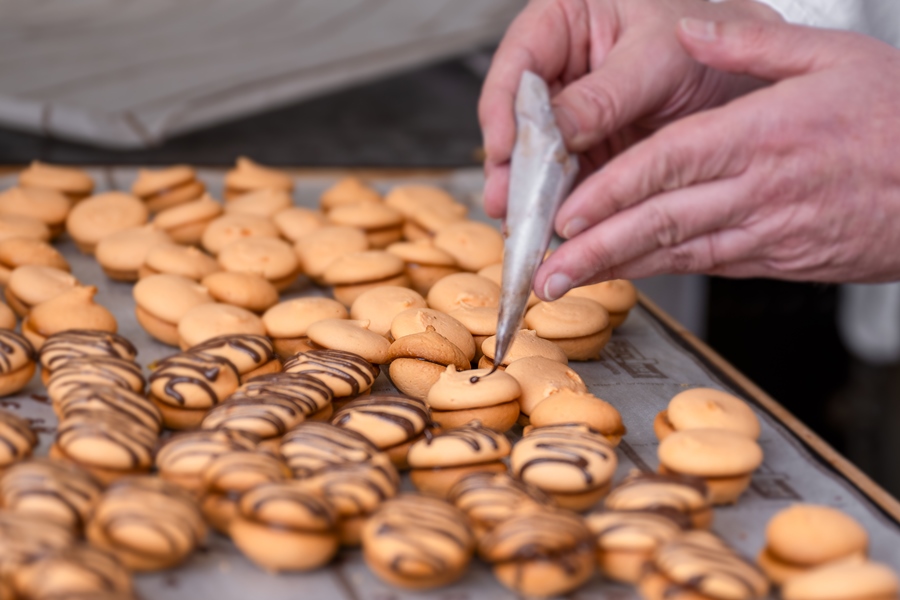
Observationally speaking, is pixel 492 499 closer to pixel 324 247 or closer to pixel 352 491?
pixel 352 491

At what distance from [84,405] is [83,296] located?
37 centimetres

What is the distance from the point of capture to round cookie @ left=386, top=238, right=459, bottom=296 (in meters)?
1.74

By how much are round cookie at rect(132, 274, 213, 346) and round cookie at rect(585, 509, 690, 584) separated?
0.81 m

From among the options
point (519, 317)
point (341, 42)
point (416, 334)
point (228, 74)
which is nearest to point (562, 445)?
point (519, 317)

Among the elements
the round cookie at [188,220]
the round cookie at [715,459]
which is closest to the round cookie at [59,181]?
the round cookie at [188,220]

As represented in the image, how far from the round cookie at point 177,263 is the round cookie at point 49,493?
0.64 meters

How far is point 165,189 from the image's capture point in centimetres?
201

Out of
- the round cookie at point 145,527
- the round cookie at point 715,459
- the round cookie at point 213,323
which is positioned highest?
the round cookie at point 213,323

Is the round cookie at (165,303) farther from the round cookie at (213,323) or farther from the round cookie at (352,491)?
the round cookie at (352,491)

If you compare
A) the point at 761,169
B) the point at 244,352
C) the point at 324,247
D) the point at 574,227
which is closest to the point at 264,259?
the point at 324,247

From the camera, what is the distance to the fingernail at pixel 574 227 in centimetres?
122

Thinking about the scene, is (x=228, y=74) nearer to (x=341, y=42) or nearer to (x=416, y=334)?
(x=341, y=42)

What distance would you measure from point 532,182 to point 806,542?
55 centimetres

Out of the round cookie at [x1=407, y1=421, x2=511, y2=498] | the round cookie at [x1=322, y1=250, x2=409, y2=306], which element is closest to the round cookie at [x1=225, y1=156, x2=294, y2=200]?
the round cookie at [x1=322, y1=250, x2=409, y2=306]
